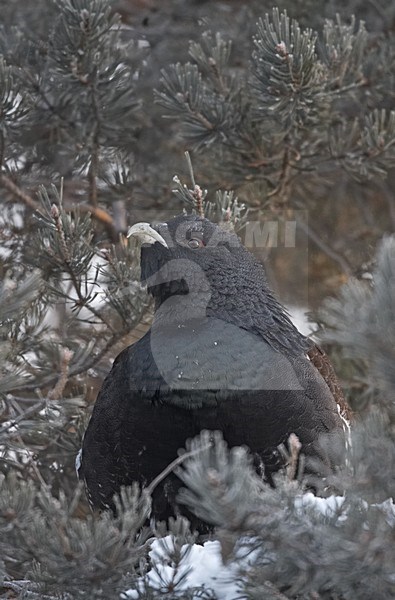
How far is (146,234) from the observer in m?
2.97

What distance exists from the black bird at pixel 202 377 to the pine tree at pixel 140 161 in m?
0.14

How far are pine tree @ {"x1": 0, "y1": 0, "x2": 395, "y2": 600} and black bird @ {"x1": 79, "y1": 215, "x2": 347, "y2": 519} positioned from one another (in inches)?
5.4

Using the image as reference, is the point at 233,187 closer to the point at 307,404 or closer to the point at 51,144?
the point at 51,144

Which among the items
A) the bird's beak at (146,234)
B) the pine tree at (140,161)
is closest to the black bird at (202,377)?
the bird's beak at (146,234)

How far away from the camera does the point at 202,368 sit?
8.82 feet

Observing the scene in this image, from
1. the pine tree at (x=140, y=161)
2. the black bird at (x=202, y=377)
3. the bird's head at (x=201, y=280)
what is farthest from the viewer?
the pine tree at (x=140, y=161)

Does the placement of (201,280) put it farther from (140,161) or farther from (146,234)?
(140,161)

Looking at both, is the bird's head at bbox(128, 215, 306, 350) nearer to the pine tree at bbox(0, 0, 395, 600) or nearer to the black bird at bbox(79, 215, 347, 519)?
the black bird at bbox(79, 215, 347, 519)

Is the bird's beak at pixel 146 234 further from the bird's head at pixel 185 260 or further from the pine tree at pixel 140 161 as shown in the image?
the pine tree at pixel 140 161

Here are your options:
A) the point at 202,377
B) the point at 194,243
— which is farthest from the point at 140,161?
the point at 202,377

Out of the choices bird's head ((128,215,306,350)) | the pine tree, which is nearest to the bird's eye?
bird's head ((128,215,306,350))

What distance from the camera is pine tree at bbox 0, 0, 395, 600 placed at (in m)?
3.20

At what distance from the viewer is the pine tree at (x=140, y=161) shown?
3197mm

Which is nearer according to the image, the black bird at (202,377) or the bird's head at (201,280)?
the black bird at (202,377)
